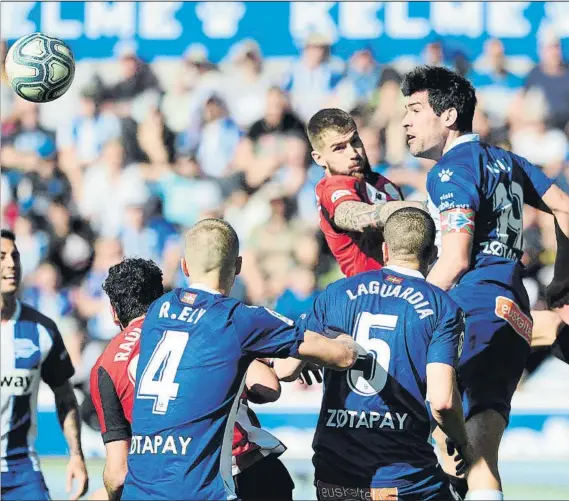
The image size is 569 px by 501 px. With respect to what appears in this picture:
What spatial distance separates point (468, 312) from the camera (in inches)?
250

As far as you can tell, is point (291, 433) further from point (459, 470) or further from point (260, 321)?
point (260, 321)

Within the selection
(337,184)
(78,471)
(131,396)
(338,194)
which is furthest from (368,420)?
(78,471)

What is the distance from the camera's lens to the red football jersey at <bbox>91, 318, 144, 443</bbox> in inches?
224

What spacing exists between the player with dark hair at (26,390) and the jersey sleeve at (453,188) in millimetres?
3300

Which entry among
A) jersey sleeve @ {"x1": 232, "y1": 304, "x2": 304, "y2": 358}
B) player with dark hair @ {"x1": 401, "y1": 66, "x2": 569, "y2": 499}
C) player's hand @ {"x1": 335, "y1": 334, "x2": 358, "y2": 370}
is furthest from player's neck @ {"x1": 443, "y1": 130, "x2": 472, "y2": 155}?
jersey sleeve @ {"x1": 232, "y1": 304, "x2": 304, "y2": 358}

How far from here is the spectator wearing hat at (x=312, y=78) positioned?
43.4 ft

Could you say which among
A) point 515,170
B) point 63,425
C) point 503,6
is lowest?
point 63,425

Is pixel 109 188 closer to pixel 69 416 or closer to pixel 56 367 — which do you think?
pixel 56 367

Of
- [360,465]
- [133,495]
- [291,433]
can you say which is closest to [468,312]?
[360,465]

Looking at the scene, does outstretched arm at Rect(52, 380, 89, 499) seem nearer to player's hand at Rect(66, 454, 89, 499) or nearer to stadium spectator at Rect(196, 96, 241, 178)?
player's hand at Rect(66, 454, 89, 499)

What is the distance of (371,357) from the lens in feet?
17.5

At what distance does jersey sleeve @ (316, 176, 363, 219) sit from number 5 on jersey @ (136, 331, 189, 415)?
72.5 inches

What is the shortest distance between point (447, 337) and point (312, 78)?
848 cm

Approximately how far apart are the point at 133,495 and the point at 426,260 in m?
1.87
